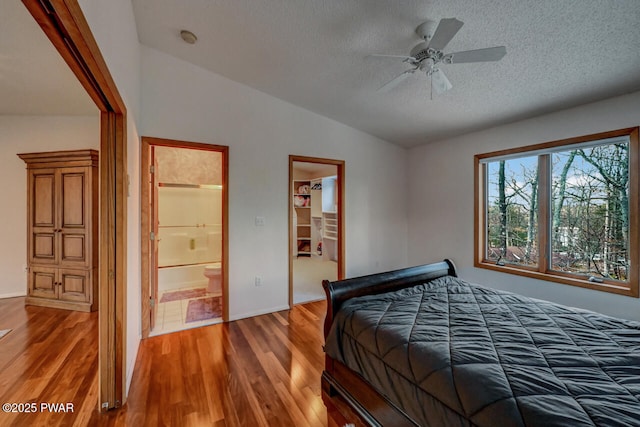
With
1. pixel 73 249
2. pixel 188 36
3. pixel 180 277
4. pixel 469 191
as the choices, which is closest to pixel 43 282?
pixel 73 249

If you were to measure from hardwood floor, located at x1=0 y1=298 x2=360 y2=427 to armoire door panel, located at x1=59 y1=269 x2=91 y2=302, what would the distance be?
0.27 metres

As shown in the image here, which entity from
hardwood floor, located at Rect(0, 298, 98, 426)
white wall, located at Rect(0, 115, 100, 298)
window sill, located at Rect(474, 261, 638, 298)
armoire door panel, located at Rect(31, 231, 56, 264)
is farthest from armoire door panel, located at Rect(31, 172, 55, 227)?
window sill, located at Rect(474, 261, 638, 298)

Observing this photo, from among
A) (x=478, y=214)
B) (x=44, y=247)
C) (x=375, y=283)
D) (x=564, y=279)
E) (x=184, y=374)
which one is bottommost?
(x=184, y=374)

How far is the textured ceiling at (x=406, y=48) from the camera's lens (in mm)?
1831

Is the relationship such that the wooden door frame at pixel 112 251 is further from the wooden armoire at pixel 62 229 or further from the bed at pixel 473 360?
the wooden armoire at pixel 62 229

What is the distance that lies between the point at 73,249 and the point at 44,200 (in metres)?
0.74

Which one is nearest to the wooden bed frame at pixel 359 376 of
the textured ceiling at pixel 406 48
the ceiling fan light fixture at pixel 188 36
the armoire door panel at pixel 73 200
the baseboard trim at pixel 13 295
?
the textured ceiling at pixel 406 48

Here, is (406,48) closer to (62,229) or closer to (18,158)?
(62,229)

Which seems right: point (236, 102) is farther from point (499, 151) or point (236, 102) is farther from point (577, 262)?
point (577, 262)

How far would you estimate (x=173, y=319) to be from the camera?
3158mm

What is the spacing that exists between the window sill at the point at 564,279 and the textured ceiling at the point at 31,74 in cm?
494

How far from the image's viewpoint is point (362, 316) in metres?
1.71

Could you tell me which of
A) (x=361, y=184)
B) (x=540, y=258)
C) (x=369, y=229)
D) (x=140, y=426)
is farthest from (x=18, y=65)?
(x=540, y=258)

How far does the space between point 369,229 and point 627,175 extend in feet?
9.44
